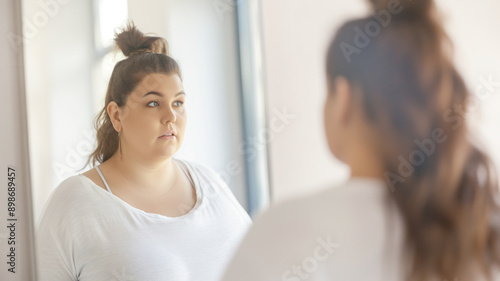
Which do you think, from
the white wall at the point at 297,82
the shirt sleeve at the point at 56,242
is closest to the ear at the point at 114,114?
the shirt sleeve at the point at 56,242

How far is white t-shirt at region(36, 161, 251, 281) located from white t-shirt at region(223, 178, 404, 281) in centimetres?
7

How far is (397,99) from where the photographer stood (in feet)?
2.57

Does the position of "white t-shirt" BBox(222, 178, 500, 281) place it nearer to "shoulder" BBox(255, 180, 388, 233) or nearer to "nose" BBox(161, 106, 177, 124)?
"shoulder" BBox(255, 180, 388, 233)

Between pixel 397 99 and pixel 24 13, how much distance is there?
561mm

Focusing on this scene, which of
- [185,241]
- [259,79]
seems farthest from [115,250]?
[259,79]

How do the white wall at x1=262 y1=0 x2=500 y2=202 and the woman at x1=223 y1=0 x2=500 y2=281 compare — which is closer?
the woman at x1=223 y1=0 x2=500 y2=281

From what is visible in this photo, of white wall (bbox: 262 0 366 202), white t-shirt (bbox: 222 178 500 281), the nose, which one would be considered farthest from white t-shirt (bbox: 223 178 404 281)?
the nose

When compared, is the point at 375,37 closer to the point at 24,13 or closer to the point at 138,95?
the point at 138,95

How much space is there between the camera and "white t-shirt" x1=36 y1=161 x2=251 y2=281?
0.74 metres

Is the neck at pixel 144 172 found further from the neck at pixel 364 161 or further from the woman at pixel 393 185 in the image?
the neck at pixel 364 161

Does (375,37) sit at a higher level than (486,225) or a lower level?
higher

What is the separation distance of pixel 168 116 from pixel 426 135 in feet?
1.26

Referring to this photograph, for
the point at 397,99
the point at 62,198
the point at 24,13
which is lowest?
the point at 62,198

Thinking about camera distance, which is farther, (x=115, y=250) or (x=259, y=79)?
(x=259, y=79)
